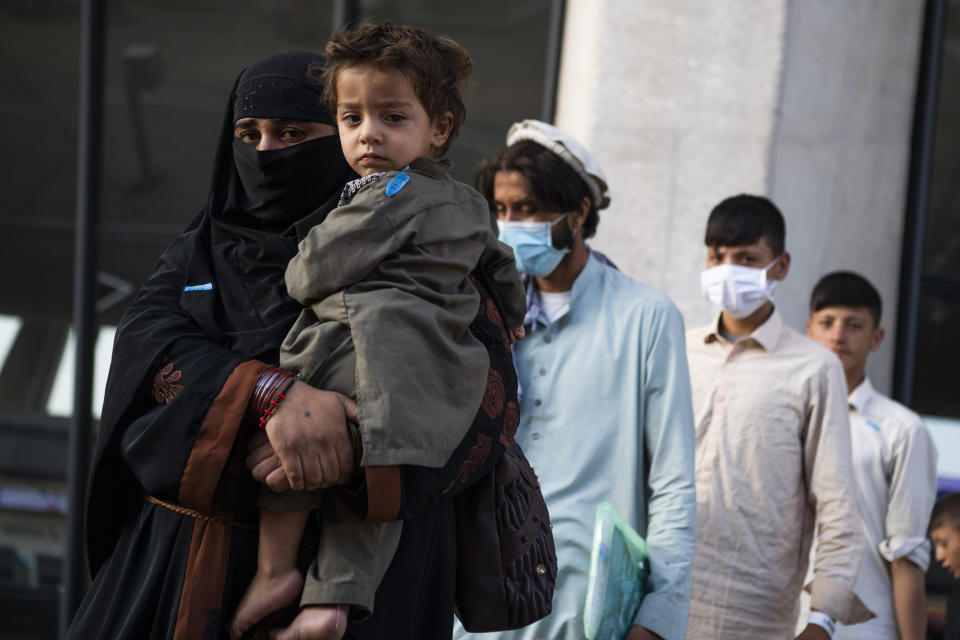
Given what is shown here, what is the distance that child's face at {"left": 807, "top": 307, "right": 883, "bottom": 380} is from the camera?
437 cm

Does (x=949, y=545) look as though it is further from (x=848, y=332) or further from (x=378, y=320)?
(x=378, y=320)

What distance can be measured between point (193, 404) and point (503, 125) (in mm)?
4170

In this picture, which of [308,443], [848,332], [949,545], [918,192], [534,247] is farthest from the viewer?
[918,192]

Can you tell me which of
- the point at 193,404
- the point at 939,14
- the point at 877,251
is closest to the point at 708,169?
the point at 877,251

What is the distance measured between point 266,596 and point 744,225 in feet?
8.28

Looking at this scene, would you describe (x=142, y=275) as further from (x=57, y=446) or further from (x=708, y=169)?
(x=708, y=169)

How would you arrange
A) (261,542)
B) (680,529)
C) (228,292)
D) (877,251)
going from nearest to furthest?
(261,542) → (228,292) → (680,529) → (877,251)

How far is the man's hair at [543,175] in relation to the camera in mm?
3219

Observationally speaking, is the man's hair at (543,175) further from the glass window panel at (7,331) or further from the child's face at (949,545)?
the glass window panel at (7,331)

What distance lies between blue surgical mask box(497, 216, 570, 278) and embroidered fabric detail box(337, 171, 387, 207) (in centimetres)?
124

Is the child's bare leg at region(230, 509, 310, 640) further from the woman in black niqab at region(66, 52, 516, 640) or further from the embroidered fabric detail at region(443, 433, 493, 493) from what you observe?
the embroidered fabric detail at region(443, 433, 493, 493)

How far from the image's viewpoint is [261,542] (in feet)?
5.77

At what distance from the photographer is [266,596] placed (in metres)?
1.75

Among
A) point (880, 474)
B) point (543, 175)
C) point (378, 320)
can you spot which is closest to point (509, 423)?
point (378, 320)
